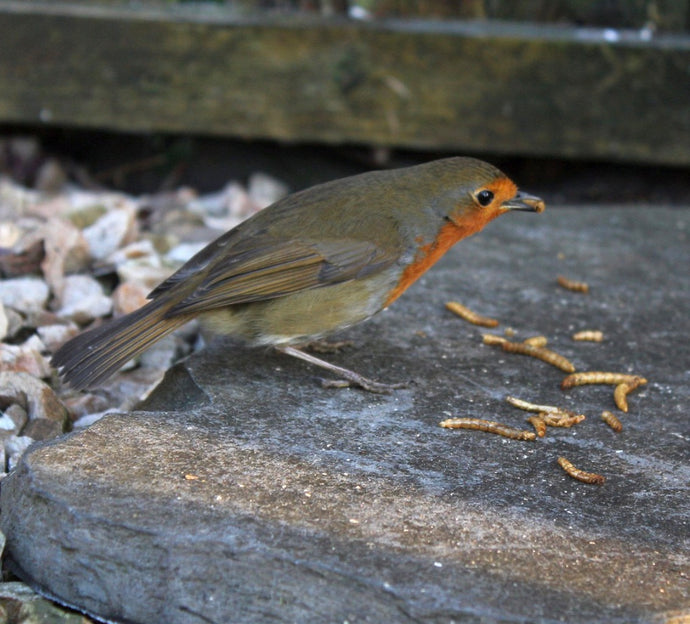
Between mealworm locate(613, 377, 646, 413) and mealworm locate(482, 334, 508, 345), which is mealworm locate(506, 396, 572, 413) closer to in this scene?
mealworm locate(613, 377, 646, 413)

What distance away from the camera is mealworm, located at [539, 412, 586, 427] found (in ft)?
9.38

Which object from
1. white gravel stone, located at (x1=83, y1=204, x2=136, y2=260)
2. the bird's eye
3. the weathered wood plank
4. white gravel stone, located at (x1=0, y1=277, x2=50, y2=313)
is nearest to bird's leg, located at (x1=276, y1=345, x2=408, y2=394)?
the bird's eye

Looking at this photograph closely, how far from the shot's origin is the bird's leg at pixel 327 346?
3.44 m

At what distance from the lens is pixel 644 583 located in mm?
2086

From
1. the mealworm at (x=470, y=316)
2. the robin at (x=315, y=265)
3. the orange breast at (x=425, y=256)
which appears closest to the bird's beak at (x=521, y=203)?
the robin at (x=315, y=265)

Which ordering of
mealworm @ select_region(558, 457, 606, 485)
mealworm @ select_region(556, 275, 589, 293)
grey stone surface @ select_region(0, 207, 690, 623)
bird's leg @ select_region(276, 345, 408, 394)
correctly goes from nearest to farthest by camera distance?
grey stone surface @ select_region(0, 207, 690, 623) → mealworm @ select_region(558, 457, 606, 485) → bird's leg @ select_region(276, 345, 408, 394) → mealworm @ select_region(556, 275, 589, 293)

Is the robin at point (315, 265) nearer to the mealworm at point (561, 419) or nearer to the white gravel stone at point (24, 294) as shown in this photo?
the mealworm at point (561, 419)

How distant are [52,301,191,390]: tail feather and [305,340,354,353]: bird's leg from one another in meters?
0.54

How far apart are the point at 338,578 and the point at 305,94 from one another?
392 centimetres

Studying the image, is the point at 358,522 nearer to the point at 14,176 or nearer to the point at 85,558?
the point at 85,558

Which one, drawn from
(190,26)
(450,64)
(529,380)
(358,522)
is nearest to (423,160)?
(450,64)

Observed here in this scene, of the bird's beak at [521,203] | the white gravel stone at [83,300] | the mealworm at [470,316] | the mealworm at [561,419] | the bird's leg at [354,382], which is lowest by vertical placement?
the white gravel stone at [83,300]

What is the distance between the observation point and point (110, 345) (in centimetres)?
298

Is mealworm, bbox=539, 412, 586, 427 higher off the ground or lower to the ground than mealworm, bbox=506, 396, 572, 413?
higher
